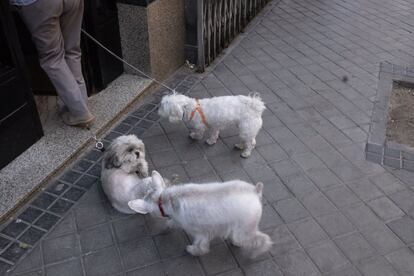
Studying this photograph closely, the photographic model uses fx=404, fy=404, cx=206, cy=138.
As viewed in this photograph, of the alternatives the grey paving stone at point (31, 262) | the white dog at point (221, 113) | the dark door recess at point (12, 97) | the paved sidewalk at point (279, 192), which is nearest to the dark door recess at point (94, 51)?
the dark door recess at point (12, 97)

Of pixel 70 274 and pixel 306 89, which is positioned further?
pixel 306 89

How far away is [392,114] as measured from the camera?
5668 mm

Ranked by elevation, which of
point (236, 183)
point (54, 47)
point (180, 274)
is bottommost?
point (180, 274)

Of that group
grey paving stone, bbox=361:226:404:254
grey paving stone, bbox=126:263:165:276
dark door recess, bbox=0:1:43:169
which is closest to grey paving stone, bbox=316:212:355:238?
grey paving stone, bbox=361:226:404:254

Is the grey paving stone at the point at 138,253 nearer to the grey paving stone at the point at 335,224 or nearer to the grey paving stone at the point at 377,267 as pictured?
the grey paving stone at the point at 335,224

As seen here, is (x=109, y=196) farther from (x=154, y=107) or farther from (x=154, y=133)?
Result: (x=154, y=107)

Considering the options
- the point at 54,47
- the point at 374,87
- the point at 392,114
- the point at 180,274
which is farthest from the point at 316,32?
the point at 180,274

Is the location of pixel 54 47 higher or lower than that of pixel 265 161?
higher

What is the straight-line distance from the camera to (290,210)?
4066mm

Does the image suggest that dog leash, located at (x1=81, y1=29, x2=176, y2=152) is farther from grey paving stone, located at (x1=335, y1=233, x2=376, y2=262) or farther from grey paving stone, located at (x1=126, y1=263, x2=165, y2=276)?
grey paving stone, located at (x1=335, y1=233, x2=376, y2=262)

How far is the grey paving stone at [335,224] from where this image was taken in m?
3.84

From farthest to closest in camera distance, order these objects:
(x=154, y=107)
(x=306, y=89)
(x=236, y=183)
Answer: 1. (x=306, y=89)
2. (x=154, y=107)
3. (x=236, y=183)

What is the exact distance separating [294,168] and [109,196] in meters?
2.07

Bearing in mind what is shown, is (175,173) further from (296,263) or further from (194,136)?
(296,263)
